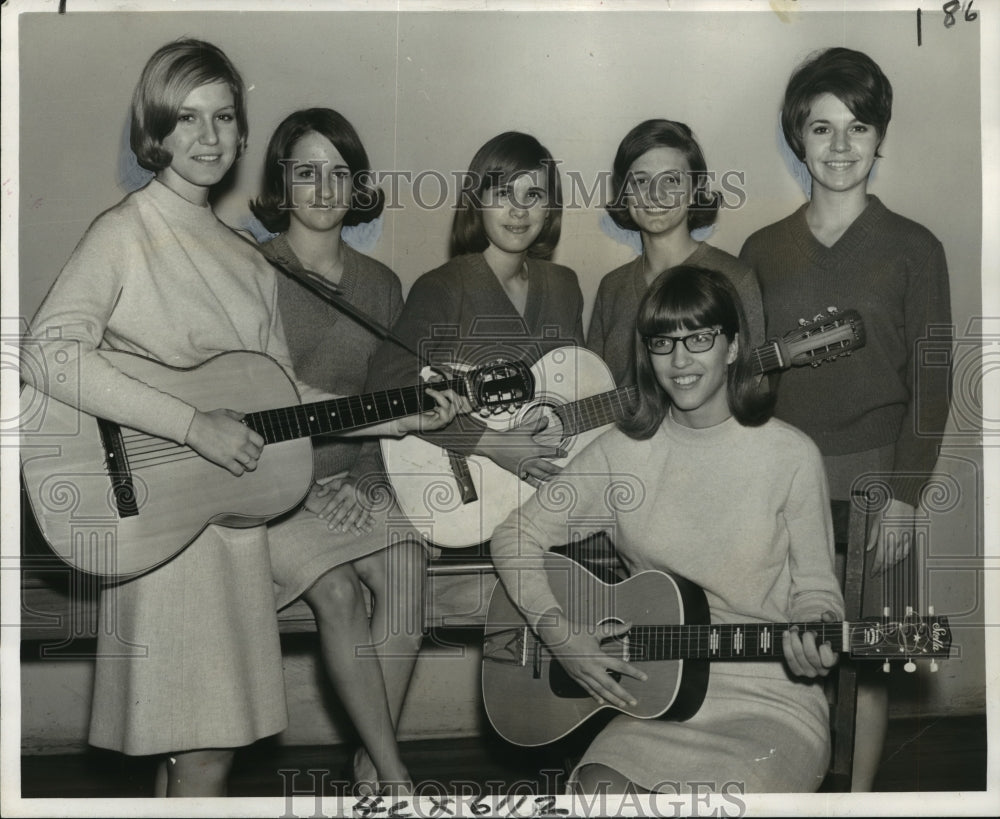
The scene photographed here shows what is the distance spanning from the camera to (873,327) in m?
3.15

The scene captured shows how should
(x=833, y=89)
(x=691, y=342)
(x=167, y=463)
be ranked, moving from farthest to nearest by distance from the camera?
(x=833, y=89), (x=691, y=342), (x=167, y=463)

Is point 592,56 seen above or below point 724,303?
above

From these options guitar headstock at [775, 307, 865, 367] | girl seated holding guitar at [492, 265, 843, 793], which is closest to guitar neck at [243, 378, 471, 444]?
girl seated holding guitar at [492, 265, 843, 793]

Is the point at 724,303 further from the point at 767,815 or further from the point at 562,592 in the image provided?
the point at 767,815

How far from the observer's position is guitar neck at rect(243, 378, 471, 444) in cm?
301

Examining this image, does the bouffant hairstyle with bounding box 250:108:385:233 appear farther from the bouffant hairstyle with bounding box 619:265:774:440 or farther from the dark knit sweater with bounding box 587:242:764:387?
the bouffant hairstyle with bounding box 619:265:774:440

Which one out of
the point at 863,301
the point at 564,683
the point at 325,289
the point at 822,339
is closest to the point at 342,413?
the point at 325,289

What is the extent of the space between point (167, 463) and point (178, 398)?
17 cm

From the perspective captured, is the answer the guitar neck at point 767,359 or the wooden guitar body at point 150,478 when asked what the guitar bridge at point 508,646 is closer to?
the wooden guitar body at point 150,478

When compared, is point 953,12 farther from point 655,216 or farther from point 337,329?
point 337,329

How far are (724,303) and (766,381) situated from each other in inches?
9.3

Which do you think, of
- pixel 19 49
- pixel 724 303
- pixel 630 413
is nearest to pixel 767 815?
pixel 630 413

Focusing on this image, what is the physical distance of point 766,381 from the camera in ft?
10.2

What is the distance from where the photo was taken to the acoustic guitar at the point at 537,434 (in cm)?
310
